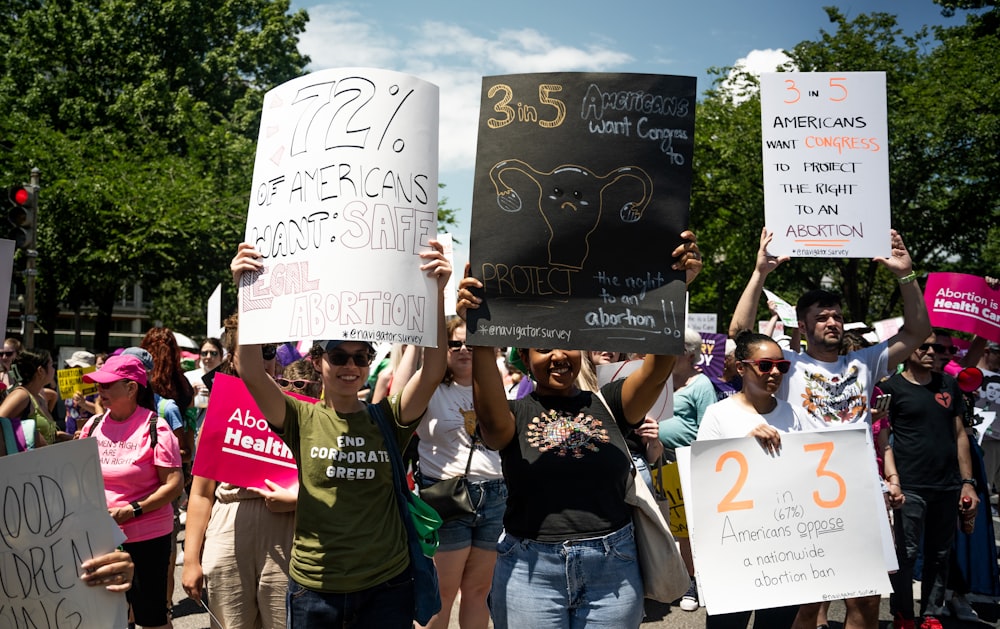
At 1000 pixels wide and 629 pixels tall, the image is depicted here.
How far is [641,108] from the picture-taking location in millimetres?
3373

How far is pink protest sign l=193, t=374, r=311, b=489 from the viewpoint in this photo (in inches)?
161

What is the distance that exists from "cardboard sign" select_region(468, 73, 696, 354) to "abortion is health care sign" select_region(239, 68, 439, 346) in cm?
24

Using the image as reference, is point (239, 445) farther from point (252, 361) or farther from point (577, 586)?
point (577, 586)

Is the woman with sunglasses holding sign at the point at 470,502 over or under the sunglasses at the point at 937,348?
under

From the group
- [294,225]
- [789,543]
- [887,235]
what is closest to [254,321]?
[294,225]

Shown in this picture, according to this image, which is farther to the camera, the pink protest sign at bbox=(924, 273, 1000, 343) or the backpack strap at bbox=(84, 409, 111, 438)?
the pink protest sign at bbox=(924, 273, 1000, 343)

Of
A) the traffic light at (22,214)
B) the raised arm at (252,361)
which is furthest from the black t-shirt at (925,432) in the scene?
the traffic light at (22,214)

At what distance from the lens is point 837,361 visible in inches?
194

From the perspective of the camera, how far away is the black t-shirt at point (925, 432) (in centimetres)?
597

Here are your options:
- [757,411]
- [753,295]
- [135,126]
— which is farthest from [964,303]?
[135,126]

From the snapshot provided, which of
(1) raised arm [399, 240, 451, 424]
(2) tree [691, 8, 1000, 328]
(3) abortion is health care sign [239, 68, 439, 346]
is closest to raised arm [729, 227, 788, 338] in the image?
(1) raised arm [399, 240, 451, 424]

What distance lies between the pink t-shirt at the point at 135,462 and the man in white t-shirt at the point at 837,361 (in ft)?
10.8

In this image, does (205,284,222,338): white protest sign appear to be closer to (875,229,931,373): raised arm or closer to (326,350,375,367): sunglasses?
(326,350,375,367): sunglasses

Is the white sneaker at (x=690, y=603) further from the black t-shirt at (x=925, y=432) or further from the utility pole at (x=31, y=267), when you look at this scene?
the utility pole at (x=31, y=267)
